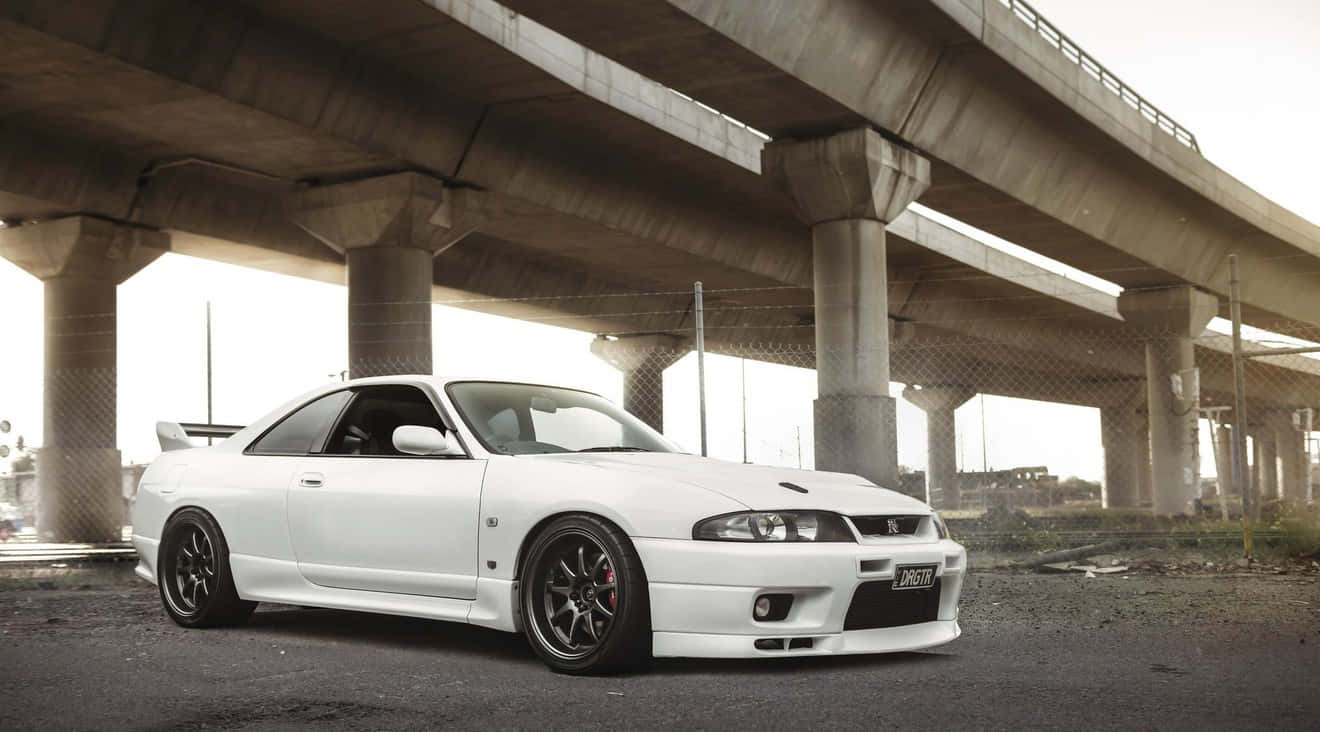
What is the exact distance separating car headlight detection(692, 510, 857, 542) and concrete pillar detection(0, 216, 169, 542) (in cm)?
2074

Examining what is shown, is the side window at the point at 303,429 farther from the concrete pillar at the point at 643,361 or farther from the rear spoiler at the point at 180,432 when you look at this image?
the concrete pillar at the point at 643,361

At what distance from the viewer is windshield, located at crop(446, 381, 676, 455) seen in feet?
23.0

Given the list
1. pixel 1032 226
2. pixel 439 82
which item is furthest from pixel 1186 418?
pixel 439 82

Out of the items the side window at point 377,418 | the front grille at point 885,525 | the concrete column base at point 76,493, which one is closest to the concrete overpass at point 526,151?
the concrete column base at point 76,493

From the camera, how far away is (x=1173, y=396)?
35.0 meters

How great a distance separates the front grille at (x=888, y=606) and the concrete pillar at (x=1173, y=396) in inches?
1135

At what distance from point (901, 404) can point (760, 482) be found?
14.6m

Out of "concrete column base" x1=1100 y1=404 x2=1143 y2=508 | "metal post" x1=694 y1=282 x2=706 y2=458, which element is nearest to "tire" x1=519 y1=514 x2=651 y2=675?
"metal post" x1=694 y1=282 x2=706 y2=458

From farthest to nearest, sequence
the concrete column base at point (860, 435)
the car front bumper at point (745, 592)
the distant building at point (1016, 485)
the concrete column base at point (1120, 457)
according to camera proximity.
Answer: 1. the distant building at point (1016, 485)
2. the concrete column base at point (1120, 457)
3. the concrete column base at point (860, 435)
4. the car front bumper at point (745, 592)

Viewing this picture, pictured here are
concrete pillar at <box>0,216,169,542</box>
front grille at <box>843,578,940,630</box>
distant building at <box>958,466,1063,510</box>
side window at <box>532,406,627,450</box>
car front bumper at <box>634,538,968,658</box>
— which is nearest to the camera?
car front bumper at <box>634,538,968,658</box>

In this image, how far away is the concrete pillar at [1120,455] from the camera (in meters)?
61.8

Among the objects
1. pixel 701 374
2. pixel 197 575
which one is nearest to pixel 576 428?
pixel 197 575

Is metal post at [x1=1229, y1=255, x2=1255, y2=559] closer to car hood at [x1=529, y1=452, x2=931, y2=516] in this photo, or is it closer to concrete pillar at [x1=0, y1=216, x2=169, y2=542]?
car hood at [x1=529, y1=452, x2=931, y2=516]

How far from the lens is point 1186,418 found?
3509cm
